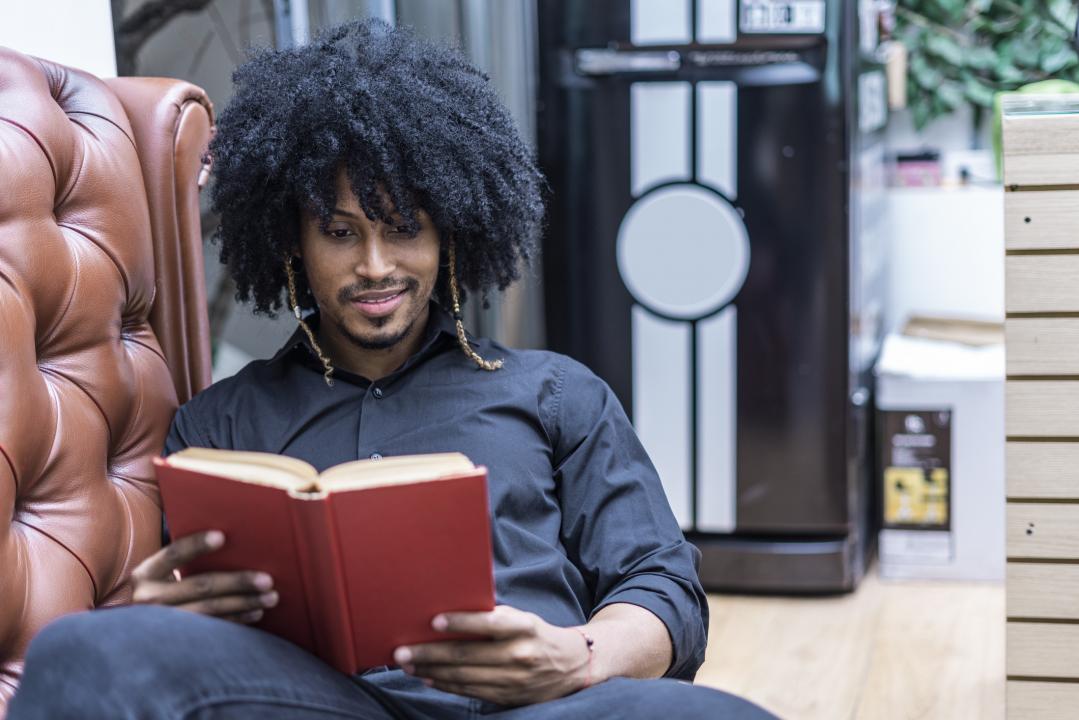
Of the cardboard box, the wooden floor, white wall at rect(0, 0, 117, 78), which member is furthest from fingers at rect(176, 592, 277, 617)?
the cardboard box

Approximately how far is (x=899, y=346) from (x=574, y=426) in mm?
1941

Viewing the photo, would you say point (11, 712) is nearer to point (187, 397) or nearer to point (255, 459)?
point (255, 459)

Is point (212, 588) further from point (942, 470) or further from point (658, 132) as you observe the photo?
point (942, 470)

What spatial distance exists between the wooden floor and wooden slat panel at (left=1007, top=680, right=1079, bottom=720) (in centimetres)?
43

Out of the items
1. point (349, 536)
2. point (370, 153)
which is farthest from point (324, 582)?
point (370, 153)

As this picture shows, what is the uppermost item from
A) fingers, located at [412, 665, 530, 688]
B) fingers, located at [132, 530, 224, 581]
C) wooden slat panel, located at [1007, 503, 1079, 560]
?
fingers, located at [132, 530, 224, 581]

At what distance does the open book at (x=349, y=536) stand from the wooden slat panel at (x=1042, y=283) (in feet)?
3.24

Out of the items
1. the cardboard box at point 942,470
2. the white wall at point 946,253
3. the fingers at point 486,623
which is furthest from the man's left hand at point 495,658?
the white wall at point 946,253

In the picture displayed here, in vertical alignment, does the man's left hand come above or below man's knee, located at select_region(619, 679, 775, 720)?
above

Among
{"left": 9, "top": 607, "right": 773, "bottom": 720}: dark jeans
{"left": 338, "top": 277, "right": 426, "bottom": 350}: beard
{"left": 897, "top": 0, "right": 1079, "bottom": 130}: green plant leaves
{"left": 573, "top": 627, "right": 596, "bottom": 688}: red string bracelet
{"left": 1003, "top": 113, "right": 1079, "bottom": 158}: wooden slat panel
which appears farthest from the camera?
{"left": 897, "top": 0, "right": 1079, "bottom": 130}: green plant leaves

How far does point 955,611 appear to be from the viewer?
280 cm

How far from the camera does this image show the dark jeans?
1028mm

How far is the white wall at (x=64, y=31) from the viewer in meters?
1.62

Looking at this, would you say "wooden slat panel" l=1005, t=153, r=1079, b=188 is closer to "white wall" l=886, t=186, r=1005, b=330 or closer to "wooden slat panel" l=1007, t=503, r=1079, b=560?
"wooden slat panel" l=1007, t=503, r=1079, b=560
